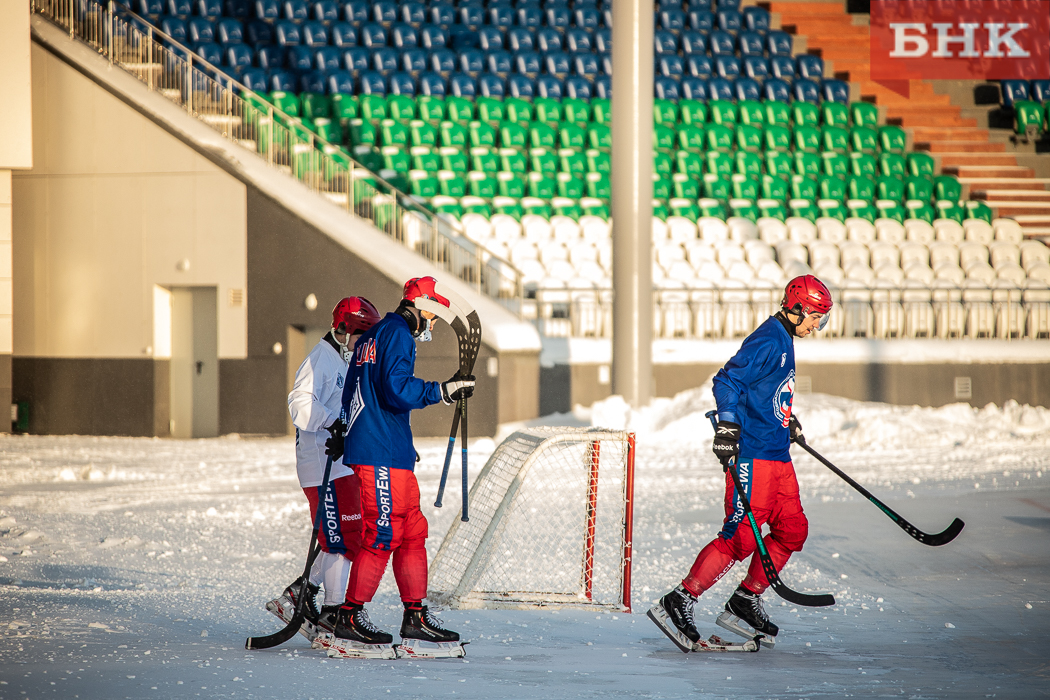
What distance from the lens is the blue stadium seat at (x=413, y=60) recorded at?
24094mm

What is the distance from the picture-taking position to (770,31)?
89.0ft

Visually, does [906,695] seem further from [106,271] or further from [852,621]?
[106,271]

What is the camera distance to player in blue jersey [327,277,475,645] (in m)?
5.11

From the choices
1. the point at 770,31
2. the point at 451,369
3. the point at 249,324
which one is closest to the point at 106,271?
the point at 249,324

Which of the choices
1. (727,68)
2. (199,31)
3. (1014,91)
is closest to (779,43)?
(727,68)

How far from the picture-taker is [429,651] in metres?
5.18

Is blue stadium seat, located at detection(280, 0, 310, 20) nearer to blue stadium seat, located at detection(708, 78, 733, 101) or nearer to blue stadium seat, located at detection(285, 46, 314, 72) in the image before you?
blue stadium seat, located at detection(285, 46, 314, 72)

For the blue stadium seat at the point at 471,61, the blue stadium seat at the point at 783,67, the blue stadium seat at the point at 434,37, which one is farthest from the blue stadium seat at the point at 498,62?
the blue stadium seat at the point at 783,67

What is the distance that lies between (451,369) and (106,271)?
19.2 feet

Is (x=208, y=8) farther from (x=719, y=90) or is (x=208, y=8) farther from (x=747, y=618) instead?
(x=747, y=618)

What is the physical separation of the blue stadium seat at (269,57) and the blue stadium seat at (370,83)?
5.78 ft

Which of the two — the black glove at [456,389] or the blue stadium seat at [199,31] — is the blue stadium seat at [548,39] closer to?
the blue stadium seat at [199,31]

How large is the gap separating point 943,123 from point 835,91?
2672 millimetres

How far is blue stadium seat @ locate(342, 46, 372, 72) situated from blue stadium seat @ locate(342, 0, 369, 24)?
1697mm
